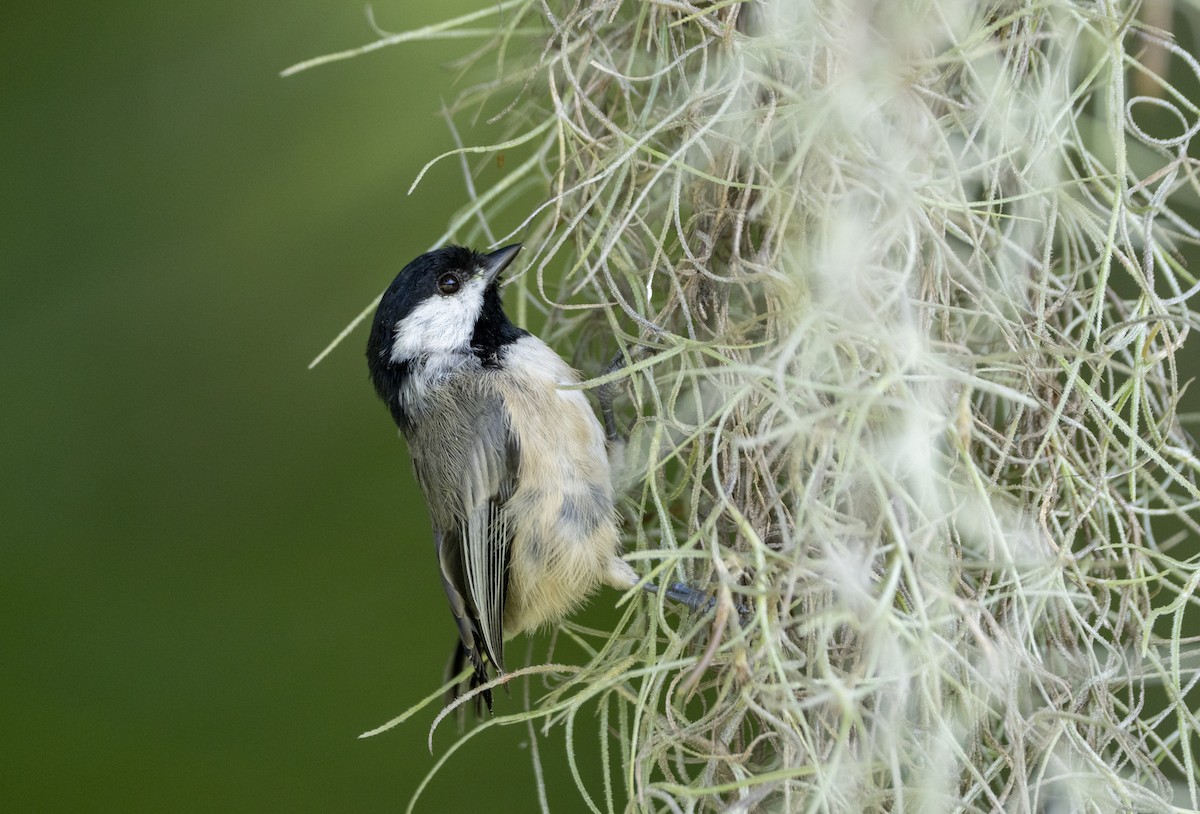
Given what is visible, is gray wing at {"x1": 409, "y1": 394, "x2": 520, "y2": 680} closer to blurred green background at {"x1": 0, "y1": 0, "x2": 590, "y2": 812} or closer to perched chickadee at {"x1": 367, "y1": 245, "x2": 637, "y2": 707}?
perched chickadee at {"x1": 367, "y1": 245, "x2": 637, "y2": 707}

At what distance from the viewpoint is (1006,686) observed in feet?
2.54

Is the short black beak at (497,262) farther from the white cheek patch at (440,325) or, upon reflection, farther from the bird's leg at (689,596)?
the bird's leg at (689,596)

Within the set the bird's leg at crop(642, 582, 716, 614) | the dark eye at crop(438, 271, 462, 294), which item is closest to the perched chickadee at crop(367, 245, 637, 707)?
the dark eye at crop(438, 271, 462, 294)

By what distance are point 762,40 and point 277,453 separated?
4.03 feet

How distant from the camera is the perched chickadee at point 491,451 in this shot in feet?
4.30

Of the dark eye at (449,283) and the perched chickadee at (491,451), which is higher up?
the dark eye at (449,283)

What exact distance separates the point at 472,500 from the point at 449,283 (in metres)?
0.30

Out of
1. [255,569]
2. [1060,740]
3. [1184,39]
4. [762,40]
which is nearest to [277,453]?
[255,569]

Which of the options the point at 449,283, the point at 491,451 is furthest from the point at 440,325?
the point at 491,451

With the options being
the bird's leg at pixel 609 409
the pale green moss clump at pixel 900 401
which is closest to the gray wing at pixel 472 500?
the bird's leg at pixel 609 409

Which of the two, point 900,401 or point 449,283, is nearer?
point 900,401

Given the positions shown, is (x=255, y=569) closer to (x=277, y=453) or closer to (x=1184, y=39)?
(x=277, y=453)

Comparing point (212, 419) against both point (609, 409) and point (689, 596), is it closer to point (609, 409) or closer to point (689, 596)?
point (609, 409)

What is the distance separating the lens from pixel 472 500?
1.36 metres
